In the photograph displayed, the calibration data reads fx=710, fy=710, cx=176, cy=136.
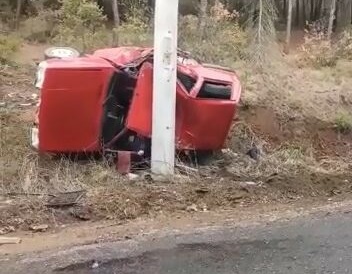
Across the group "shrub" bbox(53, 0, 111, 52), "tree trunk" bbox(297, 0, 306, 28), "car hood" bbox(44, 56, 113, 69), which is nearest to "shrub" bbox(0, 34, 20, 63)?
"shrub" bbox(53, 0, 111, 52)

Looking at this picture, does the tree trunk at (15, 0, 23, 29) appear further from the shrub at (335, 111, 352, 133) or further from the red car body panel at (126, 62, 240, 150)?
the red car body panel at (126, 62, 240, 150)

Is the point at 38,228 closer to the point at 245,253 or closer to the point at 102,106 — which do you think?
the point at 102,106

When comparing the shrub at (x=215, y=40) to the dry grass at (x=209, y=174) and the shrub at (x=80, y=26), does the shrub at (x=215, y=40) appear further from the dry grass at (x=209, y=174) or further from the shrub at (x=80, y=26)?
the shrub at (x=80, y=26)

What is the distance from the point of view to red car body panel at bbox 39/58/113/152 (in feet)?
23.5

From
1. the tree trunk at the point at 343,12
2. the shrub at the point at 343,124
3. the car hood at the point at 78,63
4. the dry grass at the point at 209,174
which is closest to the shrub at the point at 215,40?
the dry grass at the point at 209,174

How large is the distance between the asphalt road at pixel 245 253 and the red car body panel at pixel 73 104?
1.99 meters

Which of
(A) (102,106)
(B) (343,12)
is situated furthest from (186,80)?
(B) (343,12)

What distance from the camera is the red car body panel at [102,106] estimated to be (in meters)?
7.22

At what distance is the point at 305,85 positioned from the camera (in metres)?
12.1

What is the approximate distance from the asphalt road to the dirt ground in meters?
0.83

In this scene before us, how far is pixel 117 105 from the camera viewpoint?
7605mm

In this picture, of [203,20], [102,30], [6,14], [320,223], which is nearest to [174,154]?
[320,223]

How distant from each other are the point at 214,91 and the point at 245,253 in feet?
7.97

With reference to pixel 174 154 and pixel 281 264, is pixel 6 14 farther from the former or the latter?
pixel 281 264
